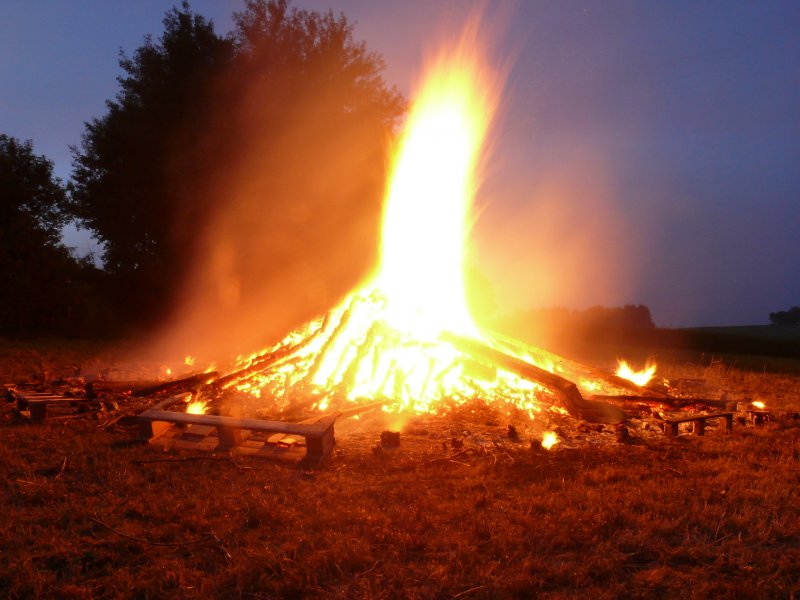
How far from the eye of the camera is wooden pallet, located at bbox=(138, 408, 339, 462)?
6.46 meters

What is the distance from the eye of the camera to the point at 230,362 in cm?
1250

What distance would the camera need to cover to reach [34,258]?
18766 millimetres

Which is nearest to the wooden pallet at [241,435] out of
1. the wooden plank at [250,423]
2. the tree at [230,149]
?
the wooden plank at [250,423]

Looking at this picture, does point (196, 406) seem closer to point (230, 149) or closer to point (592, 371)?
point (592, 371)

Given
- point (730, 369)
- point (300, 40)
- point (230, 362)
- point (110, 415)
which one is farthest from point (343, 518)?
point (300, 40)

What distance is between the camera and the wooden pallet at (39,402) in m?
7.93

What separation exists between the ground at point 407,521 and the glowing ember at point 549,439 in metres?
0.25

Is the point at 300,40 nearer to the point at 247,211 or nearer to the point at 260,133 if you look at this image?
the point at 260,133

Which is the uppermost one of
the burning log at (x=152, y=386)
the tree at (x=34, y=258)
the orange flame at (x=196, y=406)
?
the tree at (x=34, y=258)

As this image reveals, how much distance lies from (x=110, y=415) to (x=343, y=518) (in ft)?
16.1

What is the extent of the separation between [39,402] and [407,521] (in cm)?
575

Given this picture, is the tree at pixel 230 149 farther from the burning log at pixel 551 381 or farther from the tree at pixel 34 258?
the burning log at pixel 551 381

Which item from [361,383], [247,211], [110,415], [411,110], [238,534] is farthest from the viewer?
[411,110]

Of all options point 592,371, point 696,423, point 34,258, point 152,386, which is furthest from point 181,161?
point 696,423
